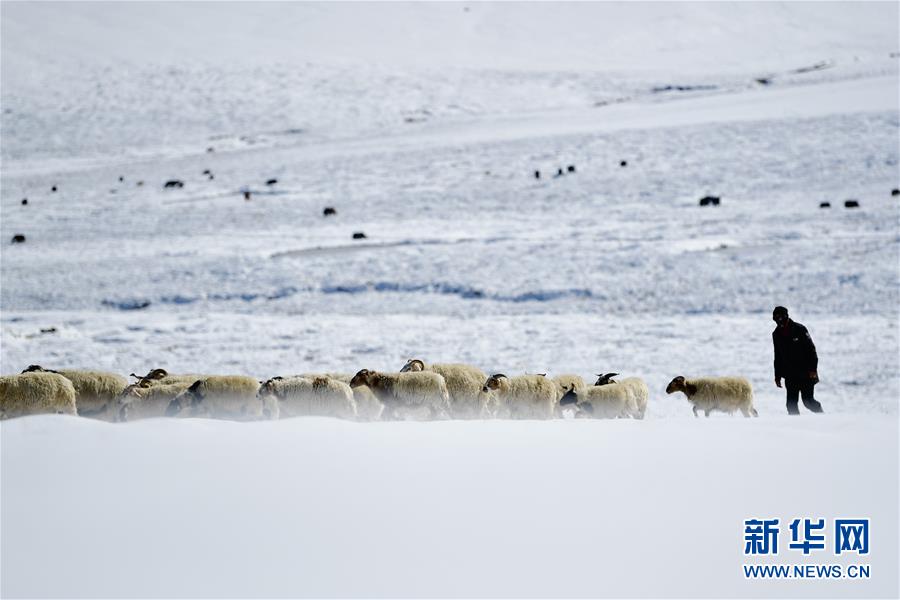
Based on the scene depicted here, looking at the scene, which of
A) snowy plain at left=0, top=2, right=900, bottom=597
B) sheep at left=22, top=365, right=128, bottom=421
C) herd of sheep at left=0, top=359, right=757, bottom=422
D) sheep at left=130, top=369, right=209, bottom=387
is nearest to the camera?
snowy plain at left=0, top=2, right=900, bottom=597

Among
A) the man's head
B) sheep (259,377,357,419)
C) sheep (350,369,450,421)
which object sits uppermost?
the man's head

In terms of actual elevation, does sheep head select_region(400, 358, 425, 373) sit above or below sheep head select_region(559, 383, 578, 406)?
above

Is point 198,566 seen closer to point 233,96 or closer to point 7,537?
point 7,537

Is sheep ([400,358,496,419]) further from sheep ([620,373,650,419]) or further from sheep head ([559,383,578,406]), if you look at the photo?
sheep ([620,373,650,419])

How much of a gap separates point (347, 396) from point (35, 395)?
7.70 feet

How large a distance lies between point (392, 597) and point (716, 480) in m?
2.17

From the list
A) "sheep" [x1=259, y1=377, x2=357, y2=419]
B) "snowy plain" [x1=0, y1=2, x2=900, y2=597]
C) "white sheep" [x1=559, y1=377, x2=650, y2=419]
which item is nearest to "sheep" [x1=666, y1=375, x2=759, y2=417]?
"white sheep" [x1=559, y1=377, x2=650, y2=419]

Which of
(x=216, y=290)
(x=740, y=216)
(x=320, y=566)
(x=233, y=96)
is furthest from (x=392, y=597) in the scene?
(x=233, y=96)

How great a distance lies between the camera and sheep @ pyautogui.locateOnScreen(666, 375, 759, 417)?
32.6 ft

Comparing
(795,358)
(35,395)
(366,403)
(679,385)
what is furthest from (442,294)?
(35,395)

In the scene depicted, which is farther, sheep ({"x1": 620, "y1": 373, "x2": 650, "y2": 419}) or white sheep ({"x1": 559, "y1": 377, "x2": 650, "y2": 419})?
sheep ({"x1": 620, "y1": 373, "x2": 650, "y2": 419})

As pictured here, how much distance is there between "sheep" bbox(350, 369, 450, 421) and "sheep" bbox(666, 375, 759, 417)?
7.50 ft

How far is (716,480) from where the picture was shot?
6.29 meters

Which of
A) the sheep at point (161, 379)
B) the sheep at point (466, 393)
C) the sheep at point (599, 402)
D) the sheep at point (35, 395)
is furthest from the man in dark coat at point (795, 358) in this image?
the sheep at point (35, 395)
